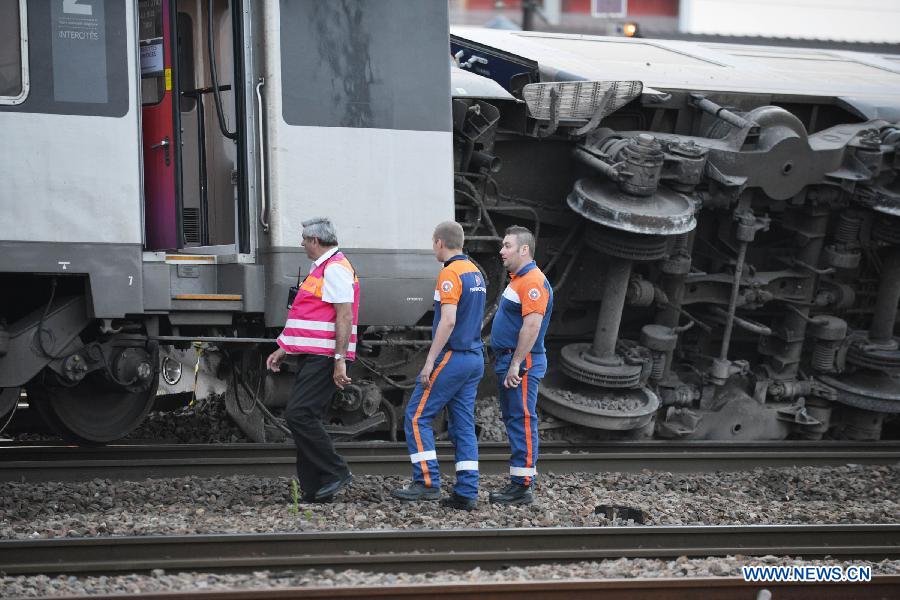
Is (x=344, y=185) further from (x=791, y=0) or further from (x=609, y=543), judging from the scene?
(x=791, y=0)

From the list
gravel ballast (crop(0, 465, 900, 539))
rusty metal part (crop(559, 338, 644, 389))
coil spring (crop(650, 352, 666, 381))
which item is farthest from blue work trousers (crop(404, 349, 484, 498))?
coil spring (crop(650, 352, 666, 381))

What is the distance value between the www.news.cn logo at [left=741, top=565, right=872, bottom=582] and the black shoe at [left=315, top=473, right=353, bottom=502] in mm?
2499

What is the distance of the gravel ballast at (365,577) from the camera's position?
4.98 meters

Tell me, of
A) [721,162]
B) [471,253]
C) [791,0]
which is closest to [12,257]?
[471,253]

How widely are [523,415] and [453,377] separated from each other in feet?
1.77

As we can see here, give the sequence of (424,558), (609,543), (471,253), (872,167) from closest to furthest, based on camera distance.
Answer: (424,558) → (609,543) → (471,253) → (872,167)

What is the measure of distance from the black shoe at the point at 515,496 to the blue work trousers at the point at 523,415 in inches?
1.7

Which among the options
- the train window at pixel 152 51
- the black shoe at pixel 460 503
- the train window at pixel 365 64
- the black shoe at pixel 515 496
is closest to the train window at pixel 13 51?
the train window at pixel 152 51

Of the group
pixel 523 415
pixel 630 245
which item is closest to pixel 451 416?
pixel 523 415

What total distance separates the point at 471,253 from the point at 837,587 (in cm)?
446

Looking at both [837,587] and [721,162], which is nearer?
[837,587]

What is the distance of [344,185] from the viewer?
280 inches

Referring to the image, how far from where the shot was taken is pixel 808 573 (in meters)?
5.43

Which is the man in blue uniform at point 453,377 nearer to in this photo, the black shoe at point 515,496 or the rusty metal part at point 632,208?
the black shoe at point 515,496
